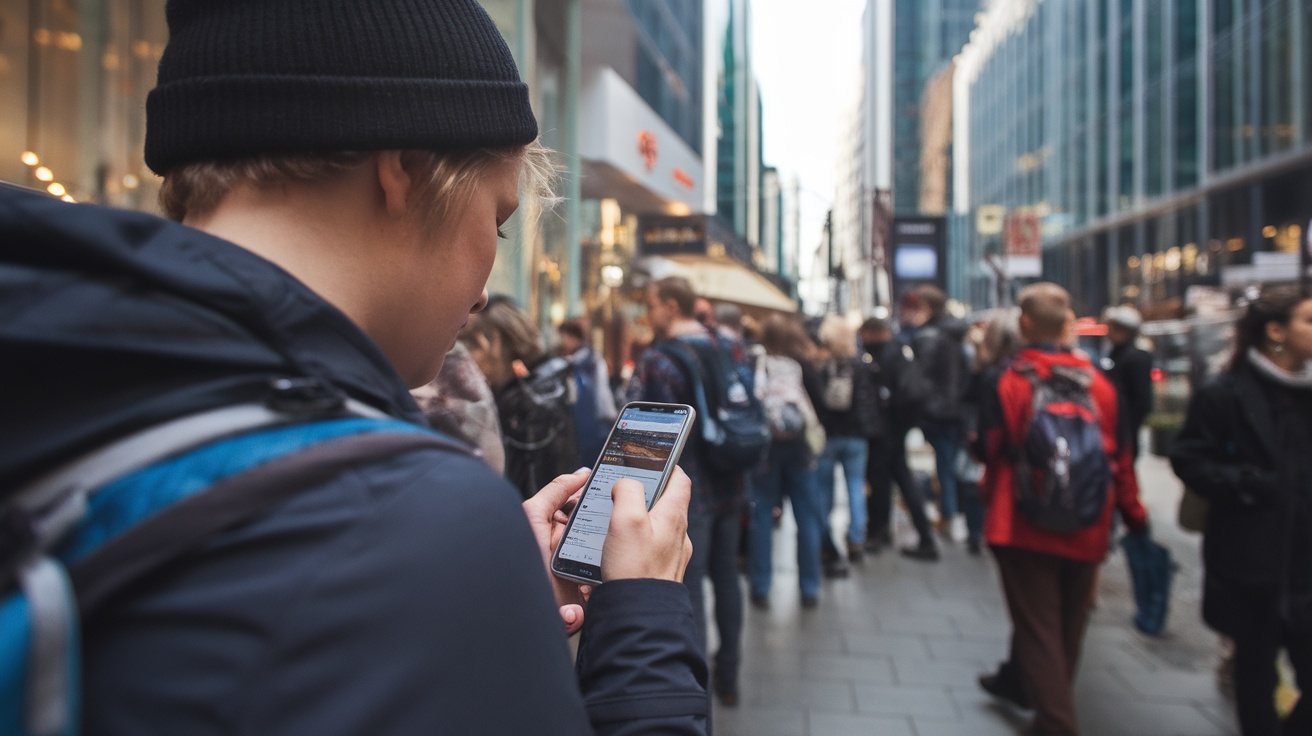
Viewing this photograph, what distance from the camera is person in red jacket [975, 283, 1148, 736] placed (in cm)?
435

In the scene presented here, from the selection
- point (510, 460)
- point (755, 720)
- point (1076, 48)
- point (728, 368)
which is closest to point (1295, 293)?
point (728, 368)

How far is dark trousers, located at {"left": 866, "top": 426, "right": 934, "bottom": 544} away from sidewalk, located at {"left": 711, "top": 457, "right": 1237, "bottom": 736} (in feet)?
1.91

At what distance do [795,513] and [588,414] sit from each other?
1849mm

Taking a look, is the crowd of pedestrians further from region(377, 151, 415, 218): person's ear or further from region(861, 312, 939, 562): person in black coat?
region(861, 312, 939, 562): person in black coat

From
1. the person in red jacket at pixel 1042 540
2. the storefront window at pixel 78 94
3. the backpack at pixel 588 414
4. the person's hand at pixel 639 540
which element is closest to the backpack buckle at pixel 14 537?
the person's hand at pixel 639 540

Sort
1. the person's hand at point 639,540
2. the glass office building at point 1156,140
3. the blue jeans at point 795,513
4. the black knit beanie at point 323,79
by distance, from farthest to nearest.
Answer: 1. the glass office building at point 1156,140
2. the blue jeans at point 795,513
3. the person's hand at point 639,540
4. the black knit beanie at point 323,79

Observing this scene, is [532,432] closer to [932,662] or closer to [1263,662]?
[932,662]

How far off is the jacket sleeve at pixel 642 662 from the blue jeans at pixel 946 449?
8168mm

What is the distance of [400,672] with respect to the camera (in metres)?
0.63

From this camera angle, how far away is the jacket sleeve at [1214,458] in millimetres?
3844

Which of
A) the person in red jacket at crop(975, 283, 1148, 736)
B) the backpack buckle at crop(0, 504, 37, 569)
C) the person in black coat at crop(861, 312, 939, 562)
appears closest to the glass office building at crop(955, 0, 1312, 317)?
the person in black coat at crop(861, 312, 939, 562)

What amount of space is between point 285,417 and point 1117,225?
161ft

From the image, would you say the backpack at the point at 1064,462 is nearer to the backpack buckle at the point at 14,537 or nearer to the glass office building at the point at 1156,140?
the backpack buckle at the point at 14,537

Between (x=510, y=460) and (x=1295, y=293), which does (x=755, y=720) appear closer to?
(x=510, y=460)
